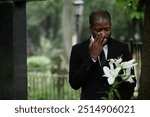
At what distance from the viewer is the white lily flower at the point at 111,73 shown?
3.83 meters

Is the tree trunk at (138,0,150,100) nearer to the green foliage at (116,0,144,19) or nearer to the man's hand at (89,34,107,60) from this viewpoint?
the man's hand at (89,34,107,60)

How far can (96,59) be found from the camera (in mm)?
4129

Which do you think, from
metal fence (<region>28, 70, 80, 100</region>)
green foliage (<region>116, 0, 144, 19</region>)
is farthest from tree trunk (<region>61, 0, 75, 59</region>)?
green foliage (<region>116, 0, 144, 19</region>)

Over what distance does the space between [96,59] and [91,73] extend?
0.45 ft

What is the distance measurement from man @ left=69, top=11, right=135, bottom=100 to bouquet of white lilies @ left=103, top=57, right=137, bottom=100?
159 mm

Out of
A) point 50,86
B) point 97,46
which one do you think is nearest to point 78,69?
point 97,46

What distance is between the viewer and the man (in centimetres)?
411

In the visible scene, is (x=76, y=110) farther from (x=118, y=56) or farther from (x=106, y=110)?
(x=118, y=56)

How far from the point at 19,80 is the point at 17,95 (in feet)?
0.53

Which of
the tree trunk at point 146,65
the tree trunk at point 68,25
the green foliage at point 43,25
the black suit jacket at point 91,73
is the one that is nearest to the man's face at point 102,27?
the black suit jacket at point 91,73

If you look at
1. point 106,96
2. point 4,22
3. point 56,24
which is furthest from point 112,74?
point 56,24

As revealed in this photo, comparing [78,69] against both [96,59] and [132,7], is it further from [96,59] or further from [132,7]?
[132,7]

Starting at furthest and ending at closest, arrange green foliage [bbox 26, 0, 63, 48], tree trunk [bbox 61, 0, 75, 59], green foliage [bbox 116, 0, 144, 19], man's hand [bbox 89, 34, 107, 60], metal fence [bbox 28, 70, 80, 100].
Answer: green foliage [bbox 26, 0, 63, 48], tree trunk [bbox 61, 0, 75, 59], metal fence [bbox 28, 70, 80, 100], green foliage [bbox 116, 0, 144, 19], man's hand [bbox 89, 34, 107, 60]

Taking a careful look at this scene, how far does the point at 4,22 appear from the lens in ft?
19.4
